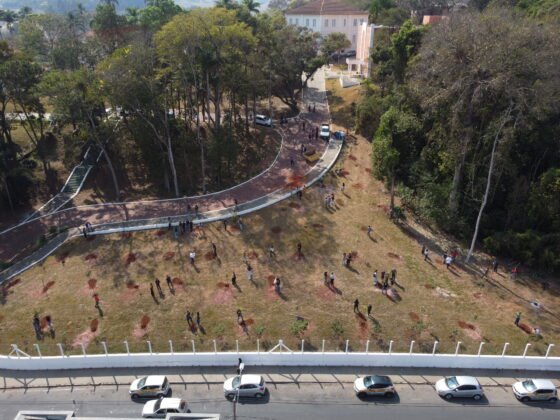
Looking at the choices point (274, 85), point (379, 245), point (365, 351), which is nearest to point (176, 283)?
point (365, 351)

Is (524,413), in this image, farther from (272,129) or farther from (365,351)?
(272,129)

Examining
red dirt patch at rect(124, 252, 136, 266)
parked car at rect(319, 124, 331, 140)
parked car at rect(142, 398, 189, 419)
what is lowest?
parked car at rect(142, 398, 189, 419)

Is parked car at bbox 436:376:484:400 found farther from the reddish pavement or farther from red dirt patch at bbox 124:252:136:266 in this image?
the reddish pavement

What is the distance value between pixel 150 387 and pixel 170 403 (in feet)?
6.81

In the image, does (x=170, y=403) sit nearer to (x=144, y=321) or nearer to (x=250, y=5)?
(x=144, y=321)

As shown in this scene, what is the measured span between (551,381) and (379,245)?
55.0 ft

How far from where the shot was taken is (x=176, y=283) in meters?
34.9

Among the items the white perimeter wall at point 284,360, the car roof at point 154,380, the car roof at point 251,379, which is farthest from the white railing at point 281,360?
the car roof at point 251,379

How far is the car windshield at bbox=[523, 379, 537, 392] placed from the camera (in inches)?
1002

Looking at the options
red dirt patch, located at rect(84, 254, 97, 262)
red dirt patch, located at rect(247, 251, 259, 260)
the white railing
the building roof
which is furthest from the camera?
the building roof

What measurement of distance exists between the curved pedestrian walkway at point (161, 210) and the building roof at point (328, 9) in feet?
190

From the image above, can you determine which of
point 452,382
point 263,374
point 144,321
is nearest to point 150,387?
point 144,321

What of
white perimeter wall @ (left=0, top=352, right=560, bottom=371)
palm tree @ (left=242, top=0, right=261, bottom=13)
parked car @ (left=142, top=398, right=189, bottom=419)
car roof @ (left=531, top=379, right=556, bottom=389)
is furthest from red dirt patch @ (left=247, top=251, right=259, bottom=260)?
palm tree @ (left=242, top=0, right=261, bottom=13)

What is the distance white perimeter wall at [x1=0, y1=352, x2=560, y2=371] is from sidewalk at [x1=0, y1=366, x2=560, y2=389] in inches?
13.0
